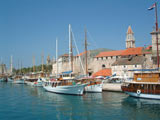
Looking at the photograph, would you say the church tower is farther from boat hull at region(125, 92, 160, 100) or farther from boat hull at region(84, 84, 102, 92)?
boat hull at region(125, 92, 160, 100)

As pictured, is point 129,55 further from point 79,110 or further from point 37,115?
point 37,115

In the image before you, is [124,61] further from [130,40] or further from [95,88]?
→ [130,40]

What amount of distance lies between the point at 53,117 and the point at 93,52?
67149 millimetres

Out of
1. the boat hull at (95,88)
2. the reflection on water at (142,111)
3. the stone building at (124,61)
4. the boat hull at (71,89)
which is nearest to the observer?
the reflection on water at (142,111)

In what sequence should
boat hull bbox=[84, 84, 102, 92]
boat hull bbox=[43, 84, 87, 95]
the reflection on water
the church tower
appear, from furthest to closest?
the church tower < boat hull bbox=[84, 84, 102, 92] < boat hull bbox=[43, 84, 87, 95] < the reflection on water

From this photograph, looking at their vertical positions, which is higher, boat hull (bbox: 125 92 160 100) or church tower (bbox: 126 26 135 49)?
church tower (bbox: 126 26 135 49)

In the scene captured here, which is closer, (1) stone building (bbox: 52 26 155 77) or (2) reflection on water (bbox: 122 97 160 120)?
(2) reflection on water (bbox: 122 97 160 120)

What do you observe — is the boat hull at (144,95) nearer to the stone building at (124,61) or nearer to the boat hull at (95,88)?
the boat hull at (95,88)

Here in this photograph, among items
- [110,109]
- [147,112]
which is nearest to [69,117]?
[110,109]

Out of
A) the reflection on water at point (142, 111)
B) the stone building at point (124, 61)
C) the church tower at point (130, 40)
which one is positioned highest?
the church tower at point (130, 40)

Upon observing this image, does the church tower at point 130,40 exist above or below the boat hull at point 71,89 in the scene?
above

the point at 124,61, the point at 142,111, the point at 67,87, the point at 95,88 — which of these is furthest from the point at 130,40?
the point at 142,111

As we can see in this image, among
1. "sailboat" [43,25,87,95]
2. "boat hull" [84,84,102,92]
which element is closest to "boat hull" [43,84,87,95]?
"sailboat" [43,25,87,95]

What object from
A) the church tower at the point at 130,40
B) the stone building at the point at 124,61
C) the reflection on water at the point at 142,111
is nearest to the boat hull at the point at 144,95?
the reflection on water at the point at 142,111
